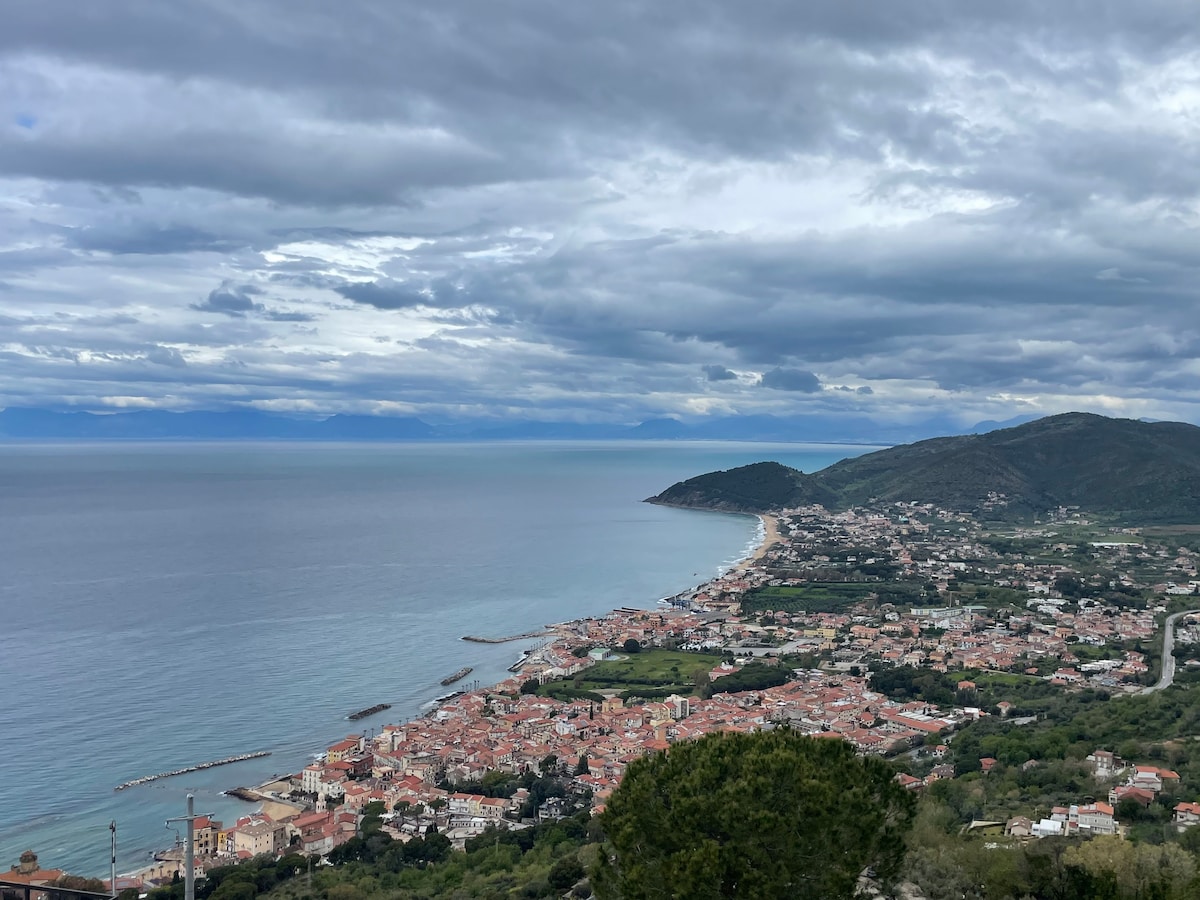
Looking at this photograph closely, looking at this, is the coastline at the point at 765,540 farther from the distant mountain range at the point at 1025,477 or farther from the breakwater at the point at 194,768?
the breakwater at the point at 194,768

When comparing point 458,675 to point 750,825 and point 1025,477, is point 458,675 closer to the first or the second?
point 750,825

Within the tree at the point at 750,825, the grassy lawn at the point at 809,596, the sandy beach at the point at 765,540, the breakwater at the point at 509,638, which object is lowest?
the breakwater at the point at 509,638

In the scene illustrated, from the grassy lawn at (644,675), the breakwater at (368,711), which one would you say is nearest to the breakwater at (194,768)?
the breakwater at (368,711)

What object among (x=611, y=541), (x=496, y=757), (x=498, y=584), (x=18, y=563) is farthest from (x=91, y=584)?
Result: (x=611, y=541)

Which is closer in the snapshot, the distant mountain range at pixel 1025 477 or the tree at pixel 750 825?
the tree at pixel 750 825

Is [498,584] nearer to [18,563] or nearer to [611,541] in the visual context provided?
[611,541]

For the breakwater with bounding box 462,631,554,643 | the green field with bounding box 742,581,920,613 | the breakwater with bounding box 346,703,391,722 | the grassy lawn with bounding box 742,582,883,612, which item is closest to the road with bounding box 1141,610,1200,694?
the green field with bounding box 742,581,920,613

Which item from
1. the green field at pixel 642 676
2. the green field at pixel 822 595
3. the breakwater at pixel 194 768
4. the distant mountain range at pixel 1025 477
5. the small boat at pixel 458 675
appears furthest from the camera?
the distant mountain range at pixel 1025 477

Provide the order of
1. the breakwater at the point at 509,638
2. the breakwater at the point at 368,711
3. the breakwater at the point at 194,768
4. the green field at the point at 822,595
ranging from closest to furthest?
the breakwater at the point at 194,768 < the breakwater at the point at 368,711 < the breakwater at the point at 509,638 < the green field at the point at 822,595
